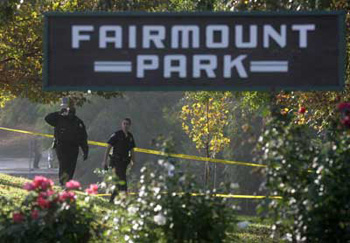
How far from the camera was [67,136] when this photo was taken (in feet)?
57.3

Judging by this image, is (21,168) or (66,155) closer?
(66,155)

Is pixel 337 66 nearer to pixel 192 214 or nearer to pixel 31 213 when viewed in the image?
pixel 192 214

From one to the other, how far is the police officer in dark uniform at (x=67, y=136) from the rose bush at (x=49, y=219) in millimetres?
9607

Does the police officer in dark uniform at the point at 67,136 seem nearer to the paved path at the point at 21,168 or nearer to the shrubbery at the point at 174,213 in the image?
the shrubbery at the point at 174,213

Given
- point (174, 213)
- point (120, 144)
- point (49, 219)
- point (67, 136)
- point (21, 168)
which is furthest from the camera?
point (21, 168)

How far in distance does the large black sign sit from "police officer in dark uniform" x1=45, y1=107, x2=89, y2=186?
28.6 feet

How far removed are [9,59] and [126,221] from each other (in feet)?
35.6

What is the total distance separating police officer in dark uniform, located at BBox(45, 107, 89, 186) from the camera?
17328 millimetres

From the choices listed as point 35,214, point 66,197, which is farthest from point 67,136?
point 35,214

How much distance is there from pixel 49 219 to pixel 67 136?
33.0 feet

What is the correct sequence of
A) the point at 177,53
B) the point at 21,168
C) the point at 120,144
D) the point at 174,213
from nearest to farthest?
the point at 174,213 → the point at 177,53 → the point at 120,144 → the point at 21,168

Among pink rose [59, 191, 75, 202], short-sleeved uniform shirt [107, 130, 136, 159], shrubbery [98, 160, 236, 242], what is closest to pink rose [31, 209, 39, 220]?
pink rose [59, 191, 75, 202]

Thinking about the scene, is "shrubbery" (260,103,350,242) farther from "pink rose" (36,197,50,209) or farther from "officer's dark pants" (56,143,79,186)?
"officer's dark pants" (56,143,79,186)

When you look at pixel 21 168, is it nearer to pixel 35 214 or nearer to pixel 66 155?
pixel 66 155
